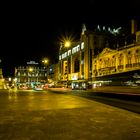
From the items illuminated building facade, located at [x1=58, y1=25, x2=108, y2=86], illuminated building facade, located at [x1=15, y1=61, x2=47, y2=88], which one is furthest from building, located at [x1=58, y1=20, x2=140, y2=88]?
illuminated building facade, located at [x1=15, y1=61, x2=47, y2=88]

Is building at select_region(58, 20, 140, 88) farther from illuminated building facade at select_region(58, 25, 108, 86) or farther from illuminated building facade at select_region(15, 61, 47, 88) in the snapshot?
illuminated building facade at select_region(15, 61, 47, 88)

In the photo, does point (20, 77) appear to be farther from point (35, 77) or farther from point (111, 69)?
point (111, 69)

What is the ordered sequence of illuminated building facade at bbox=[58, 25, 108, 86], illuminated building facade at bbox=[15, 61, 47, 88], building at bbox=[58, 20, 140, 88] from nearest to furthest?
building at bbox=[58, 20, 140, 88] < illuminated building facade at bbox=[58, 25, 108, 86] < illuminated building facade at bbox=[15, 61, 47, 88]

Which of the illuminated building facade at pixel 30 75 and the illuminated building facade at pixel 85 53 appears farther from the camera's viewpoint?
the illuminated building facade at pixel 30 75

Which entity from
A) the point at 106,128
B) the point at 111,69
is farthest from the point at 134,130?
the point at 111,69

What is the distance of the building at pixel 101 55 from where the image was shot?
6172cm

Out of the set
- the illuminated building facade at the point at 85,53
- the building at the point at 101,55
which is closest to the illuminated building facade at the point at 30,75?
the building at the point at 101,55

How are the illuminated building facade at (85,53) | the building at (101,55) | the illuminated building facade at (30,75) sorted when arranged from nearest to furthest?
the building at (101,55), the illuminated building facade at (85,53), the illuminated building facade at (30,75)

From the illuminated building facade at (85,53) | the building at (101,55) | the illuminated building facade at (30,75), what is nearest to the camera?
the building at (101,55)

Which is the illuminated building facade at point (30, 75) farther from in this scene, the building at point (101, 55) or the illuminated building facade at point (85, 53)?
the illuminated building facade at point (85, 53)

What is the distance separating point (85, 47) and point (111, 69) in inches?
1059

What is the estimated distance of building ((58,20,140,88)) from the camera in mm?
61725

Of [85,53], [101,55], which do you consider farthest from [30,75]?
[101,55]

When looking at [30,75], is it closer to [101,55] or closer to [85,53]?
[85,53]
